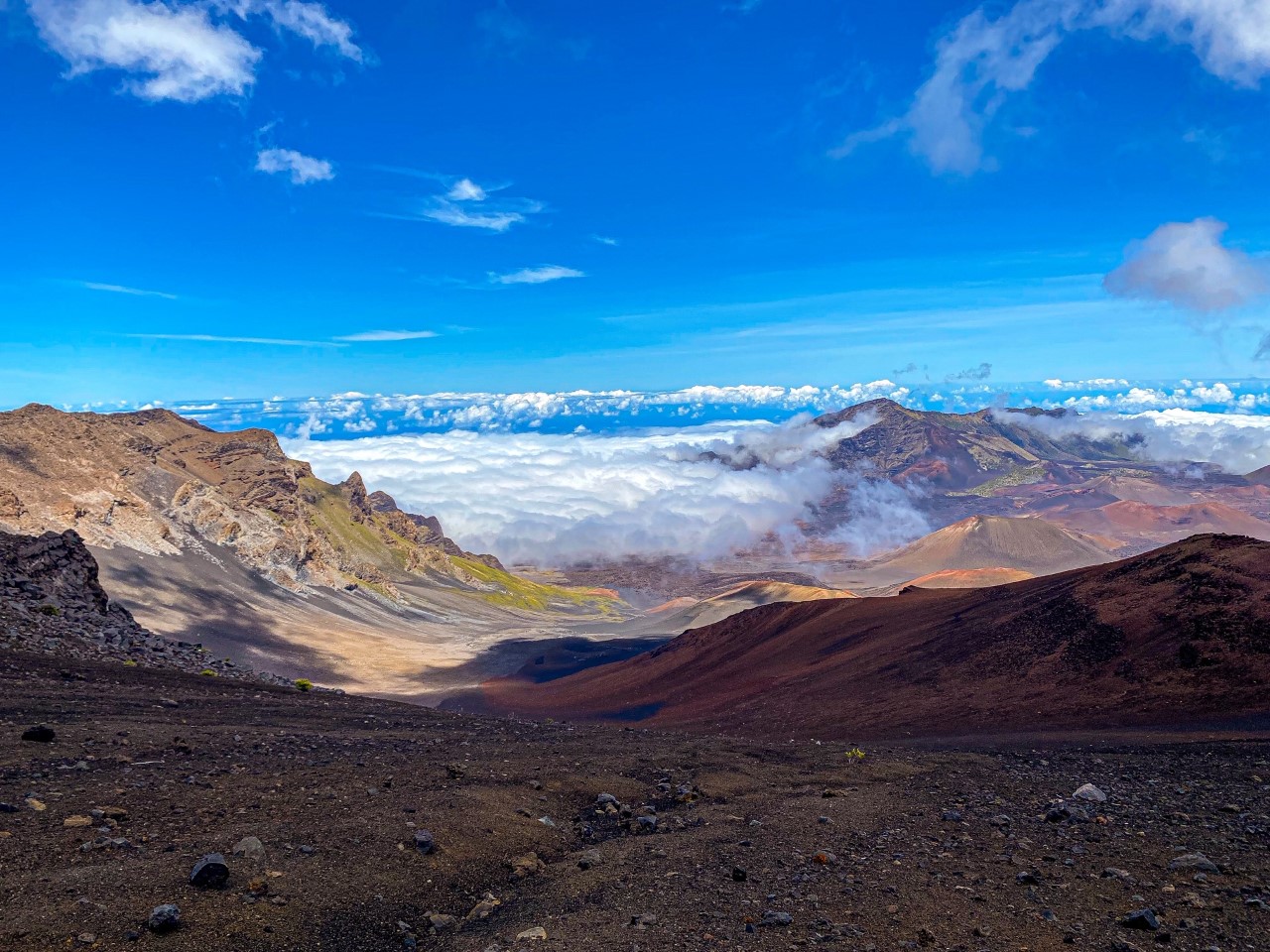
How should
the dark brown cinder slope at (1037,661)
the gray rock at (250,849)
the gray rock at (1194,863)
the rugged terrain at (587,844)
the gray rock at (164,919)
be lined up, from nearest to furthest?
the gray rock at (164,919)
the rugged terrain at (587,844)
the gray rock at (250,849)
the gray rock at (1194,863)
the dark brown cinder slope at (1037,661)

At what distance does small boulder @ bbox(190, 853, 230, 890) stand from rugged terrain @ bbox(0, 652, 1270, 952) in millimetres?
76

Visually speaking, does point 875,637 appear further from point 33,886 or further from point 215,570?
point 215,570

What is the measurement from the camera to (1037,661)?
28969mm

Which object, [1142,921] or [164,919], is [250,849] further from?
[1142,921]

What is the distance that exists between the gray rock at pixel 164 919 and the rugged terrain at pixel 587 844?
12cm

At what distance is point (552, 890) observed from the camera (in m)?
8.35

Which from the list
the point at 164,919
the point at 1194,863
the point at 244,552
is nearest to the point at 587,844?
the point at 164,919

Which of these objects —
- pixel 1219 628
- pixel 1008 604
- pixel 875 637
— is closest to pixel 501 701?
pixel 875 637

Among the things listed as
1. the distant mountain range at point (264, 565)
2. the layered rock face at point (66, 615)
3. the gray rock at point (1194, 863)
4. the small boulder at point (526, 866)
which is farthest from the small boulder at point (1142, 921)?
the distant mountain range at point (264, 565)

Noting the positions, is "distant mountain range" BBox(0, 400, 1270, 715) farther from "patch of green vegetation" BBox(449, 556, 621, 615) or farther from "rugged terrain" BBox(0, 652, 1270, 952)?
"rugged terrain" BBox(0, 652, 1270, 952)

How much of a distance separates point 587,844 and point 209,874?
15.3 ft

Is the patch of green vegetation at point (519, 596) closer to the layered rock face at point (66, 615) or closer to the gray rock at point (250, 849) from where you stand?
the layered rock face at point (66, 615)

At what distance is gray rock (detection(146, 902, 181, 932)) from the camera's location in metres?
6.35

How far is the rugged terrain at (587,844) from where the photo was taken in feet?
23.2
